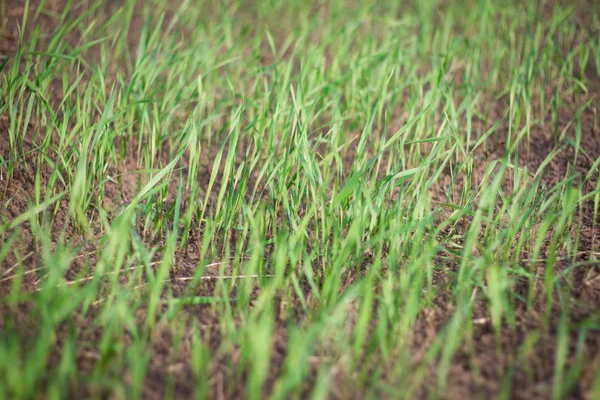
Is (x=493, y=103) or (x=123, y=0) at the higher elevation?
(x=123, y=0)

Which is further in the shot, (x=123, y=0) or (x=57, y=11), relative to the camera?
(x=123, y=0)

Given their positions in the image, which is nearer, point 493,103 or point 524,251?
point 524,251

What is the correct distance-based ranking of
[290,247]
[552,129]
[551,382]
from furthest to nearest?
[552,129] < [290,247] < [551,382]

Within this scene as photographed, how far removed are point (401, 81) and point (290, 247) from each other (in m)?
1.12

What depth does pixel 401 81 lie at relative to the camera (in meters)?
2.04

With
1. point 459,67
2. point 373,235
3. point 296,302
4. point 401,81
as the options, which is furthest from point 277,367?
point 459,67

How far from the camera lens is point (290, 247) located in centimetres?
116

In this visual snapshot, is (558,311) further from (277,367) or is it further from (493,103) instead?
(493,103)

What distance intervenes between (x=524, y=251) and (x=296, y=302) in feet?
2.09

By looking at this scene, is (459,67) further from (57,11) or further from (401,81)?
(57,11)

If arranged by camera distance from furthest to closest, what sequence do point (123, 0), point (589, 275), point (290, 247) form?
point (123, 0)
point (589, 275)
point (290, 247)

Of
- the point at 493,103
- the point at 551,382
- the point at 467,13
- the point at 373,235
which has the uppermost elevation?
the point at 467,13

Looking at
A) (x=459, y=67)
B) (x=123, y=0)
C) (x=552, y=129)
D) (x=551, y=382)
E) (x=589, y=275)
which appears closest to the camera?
(x=551, y=382)

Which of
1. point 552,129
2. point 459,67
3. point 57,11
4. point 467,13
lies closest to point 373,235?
point 552,129
